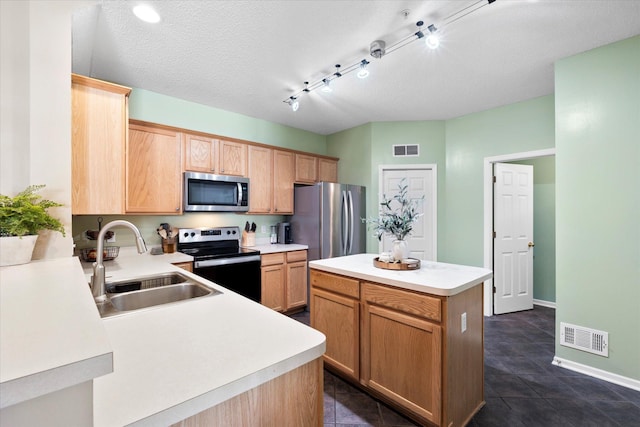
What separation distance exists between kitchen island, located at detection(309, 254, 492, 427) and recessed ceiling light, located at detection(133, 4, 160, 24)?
2.18 meters

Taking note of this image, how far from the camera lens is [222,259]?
9.89 feet

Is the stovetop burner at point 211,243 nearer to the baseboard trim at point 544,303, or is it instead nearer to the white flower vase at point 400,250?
the white flower vase at point 400,250

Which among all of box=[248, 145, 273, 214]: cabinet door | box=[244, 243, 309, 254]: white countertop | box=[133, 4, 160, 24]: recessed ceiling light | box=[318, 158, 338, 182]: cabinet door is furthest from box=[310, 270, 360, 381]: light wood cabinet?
box=[318, 158, 338, 182]: cabinet door

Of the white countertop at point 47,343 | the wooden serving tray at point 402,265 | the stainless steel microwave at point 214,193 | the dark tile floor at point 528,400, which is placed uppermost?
the stainless steel microwave at point 214,193

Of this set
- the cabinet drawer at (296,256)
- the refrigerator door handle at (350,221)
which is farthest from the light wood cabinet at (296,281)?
the refrigerator door handle at (350,221)

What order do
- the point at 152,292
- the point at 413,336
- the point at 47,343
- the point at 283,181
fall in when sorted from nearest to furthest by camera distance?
1. the point at 47,343
2. the point at 152,292
3. the point at 413,336
4. the point at 283,181

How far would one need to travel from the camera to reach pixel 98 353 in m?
0.44

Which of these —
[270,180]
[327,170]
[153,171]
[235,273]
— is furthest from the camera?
[327,170]

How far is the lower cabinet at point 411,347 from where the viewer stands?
63.8 inches

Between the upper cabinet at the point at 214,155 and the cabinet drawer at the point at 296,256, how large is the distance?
1.20 m

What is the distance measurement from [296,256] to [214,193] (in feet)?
4.30

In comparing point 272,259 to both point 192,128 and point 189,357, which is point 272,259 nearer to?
point 192,128

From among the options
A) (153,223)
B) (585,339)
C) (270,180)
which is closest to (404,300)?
(585,339)

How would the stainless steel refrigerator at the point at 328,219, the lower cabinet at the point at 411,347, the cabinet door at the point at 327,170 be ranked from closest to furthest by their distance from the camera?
the lower cabinet at the point at 411,347, the stainless steel refrigerator at the point at 328,219, the cabinet door at the point at 327,170
